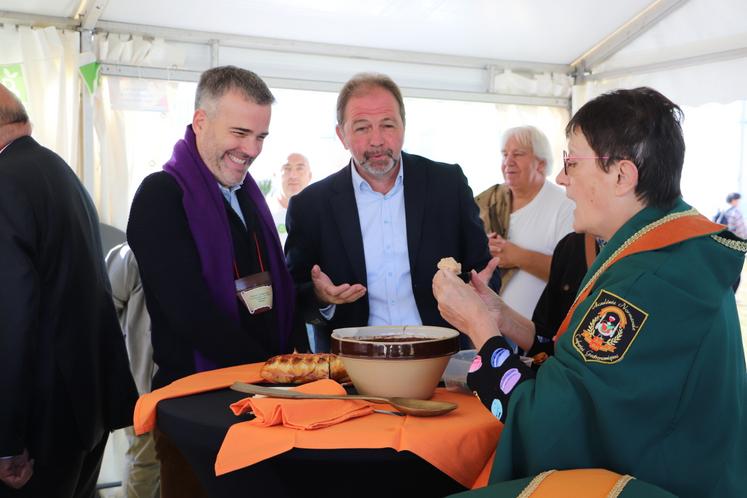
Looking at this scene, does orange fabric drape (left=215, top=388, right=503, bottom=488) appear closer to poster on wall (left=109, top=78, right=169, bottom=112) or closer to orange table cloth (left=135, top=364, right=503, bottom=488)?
orange table cloth (left=135, top=364, right=503, bottom=488)

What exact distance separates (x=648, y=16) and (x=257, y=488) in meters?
4.53

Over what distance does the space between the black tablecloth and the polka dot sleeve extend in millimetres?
150

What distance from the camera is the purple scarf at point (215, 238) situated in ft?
6.17

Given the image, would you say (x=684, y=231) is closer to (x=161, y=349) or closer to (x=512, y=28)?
(x=161, y=349)

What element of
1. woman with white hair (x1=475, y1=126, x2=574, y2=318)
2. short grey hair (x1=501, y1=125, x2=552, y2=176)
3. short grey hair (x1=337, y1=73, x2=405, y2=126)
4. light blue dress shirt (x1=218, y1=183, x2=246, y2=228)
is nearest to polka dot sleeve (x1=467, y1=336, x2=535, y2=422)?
light blue dress shirt (x1=218, y1=183, x2=246, y2=228)

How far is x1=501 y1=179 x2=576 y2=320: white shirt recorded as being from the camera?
147 inches

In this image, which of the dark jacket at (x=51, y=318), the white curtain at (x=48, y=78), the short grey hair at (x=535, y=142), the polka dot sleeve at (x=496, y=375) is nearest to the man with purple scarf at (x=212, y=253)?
the dark jacket at (x=51, y=318)

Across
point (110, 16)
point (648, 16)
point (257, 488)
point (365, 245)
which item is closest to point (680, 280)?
point (257, 488)

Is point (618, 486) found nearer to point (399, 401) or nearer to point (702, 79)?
point (399, 401)

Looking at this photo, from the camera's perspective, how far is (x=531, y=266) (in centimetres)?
365

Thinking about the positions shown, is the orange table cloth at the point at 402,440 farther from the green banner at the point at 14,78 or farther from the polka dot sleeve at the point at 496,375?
the green banner at the point at 14,78

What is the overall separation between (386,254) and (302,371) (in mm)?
1023

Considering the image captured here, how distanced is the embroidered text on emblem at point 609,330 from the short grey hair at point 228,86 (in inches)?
47.8

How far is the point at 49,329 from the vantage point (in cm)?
212
